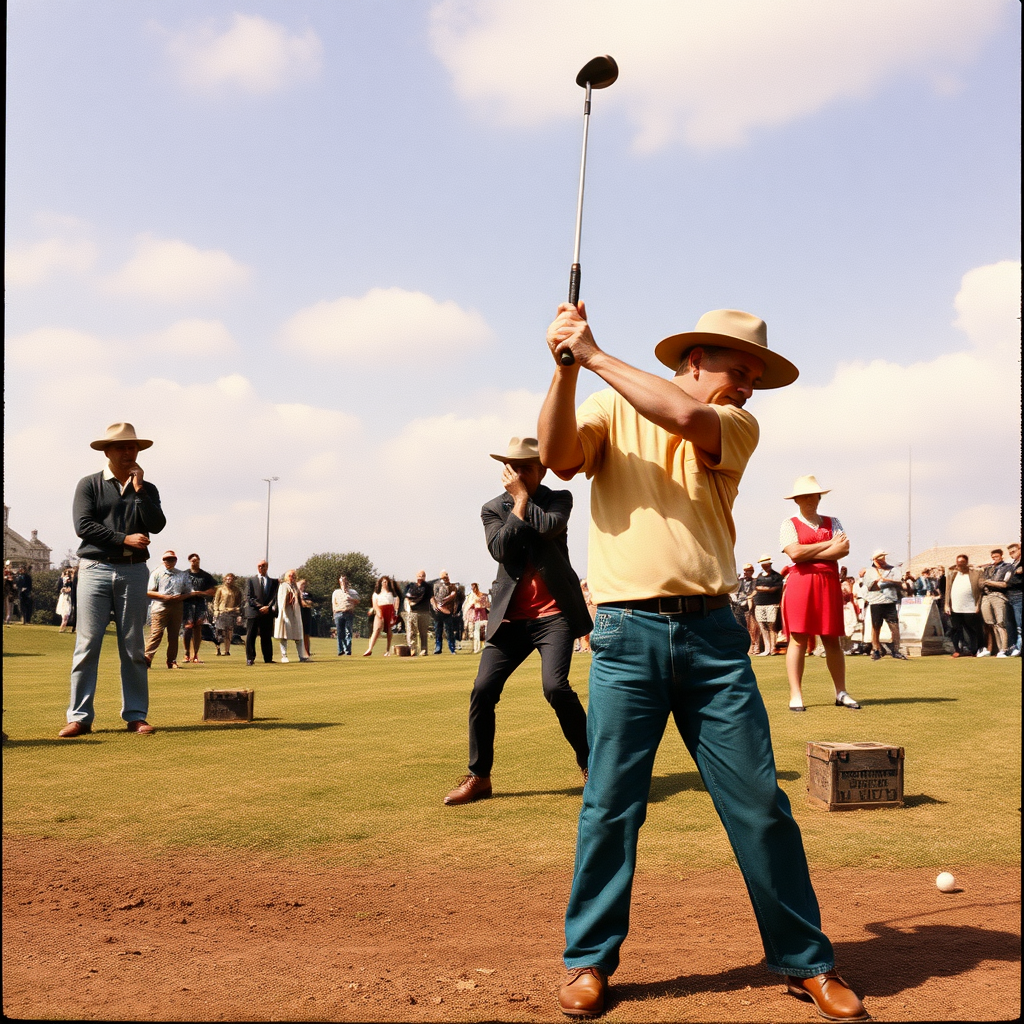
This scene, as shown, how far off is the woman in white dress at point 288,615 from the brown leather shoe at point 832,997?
59.9 feet

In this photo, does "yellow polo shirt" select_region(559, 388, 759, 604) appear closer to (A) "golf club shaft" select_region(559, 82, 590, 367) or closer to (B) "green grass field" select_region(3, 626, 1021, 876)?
(A) "golf club shaft" select_region(559, 82, 590, 367)

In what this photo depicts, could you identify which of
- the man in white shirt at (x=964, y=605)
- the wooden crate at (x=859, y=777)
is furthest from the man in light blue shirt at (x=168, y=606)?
the man in white shirt at (x=964, y=605)

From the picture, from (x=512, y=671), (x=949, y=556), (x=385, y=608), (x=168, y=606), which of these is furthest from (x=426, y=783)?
(x=949, y=556)

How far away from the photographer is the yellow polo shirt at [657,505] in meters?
3.47

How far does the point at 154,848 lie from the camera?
543cm

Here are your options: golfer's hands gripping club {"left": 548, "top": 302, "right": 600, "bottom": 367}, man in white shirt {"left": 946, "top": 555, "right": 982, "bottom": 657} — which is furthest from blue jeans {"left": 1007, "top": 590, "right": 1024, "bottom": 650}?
golfer's hands gripping club {"left": 548, "top": 302, "right": 600, "bottom": 367}

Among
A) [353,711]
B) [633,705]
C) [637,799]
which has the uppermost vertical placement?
[633,705]

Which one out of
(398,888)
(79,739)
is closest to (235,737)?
(79,739)

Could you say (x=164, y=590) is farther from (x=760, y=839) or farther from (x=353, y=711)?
(x=760, y=839)

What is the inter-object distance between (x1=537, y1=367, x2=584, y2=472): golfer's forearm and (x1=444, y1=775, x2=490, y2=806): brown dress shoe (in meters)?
3.55

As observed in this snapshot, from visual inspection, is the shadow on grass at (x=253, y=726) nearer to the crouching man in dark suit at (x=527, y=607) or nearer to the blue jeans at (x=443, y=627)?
the crouching man in dark suit at (x=527, y=607)

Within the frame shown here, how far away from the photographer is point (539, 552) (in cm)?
648

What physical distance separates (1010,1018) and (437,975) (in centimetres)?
192

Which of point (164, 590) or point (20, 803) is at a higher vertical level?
point (164, 590)
